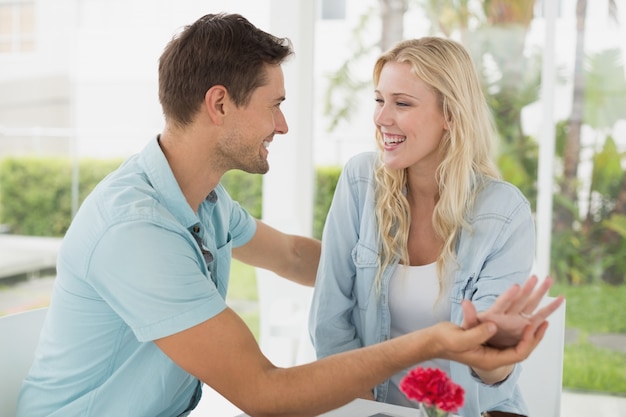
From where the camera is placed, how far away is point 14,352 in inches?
70.7

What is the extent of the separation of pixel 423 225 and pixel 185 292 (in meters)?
0.88

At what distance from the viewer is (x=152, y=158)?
1.74 metres

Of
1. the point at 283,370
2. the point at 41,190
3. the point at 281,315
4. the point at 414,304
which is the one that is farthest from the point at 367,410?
the point at 41,190

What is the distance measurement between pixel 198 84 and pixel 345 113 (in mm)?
2770

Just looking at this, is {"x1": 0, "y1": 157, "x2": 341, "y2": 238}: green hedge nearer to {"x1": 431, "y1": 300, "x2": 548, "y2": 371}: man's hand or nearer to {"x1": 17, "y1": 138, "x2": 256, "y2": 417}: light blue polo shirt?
{"x1": 17, "y1": 138, "x2": 256, "y2": 417}: light blue polo shirt

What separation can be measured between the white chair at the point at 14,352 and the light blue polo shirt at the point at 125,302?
5 centimetres

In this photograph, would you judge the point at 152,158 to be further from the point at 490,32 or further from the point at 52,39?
the point at 52,39

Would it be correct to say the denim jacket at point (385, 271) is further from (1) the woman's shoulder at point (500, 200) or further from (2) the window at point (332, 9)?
(2) the window at point (332, 9)

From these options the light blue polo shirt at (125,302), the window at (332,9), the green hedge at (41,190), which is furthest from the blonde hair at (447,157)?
the green hedge at (41,190)

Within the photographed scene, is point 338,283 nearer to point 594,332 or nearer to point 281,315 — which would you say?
point 281,315

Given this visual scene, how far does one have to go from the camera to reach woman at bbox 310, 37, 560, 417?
2.04 metres

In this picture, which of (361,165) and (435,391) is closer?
(435,391)

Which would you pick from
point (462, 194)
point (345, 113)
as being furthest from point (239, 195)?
point (462, 194)

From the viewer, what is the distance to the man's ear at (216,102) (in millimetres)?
1728
